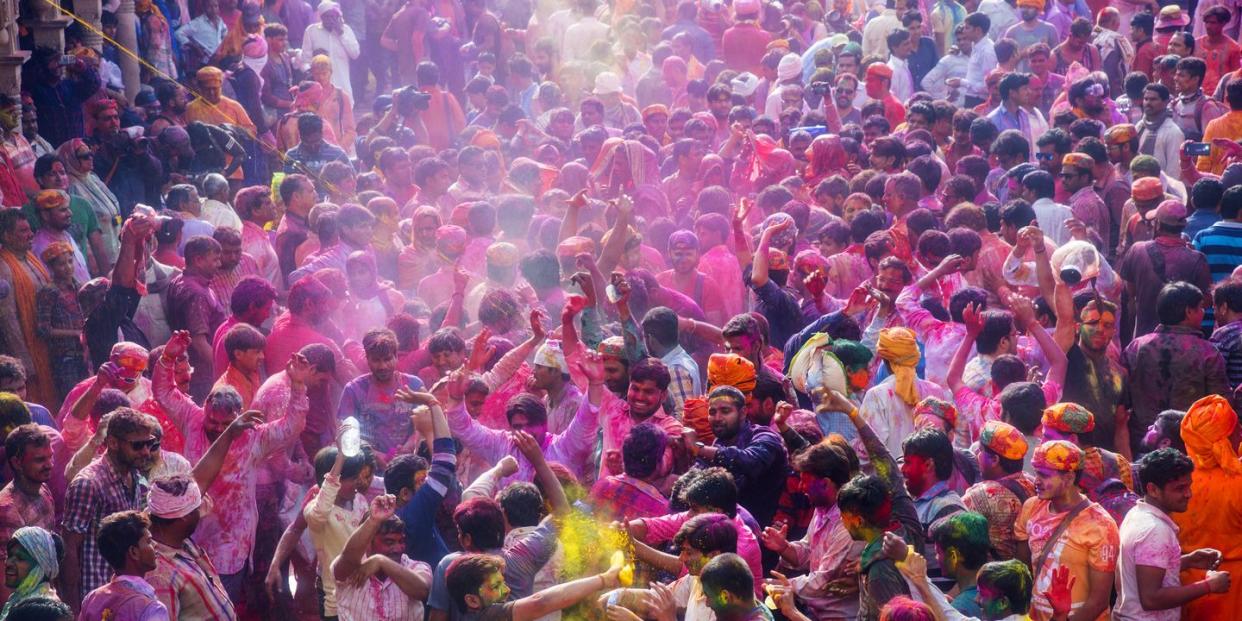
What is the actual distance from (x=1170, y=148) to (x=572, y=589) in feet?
25.9

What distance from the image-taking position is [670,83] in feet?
52.9

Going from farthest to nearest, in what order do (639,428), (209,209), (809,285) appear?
1. (209,209)
2. (809,285)
3. (639,428)

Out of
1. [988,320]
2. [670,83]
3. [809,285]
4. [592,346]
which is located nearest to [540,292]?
[592,346]

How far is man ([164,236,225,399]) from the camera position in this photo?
8828 millimetres

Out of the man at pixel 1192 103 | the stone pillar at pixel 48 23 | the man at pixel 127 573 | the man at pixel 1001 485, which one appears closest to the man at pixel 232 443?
the man at pixel 127 573

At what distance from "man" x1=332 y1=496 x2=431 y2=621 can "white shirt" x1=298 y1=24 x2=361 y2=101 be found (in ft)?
33.6

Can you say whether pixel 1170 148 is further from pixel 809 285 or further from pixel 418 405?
pixel 418 405

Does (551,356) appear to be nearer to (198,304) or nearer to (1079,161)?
(198,304)

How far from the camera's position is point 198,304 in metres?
8.84

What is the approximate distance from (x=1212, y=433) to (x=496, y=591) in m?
3.01

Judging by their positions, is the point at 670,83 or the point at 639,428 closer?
the point at 639,428

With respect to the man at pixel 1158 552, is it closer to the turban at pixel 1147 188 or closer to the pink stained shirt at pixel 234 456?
the pink stained shirt at pixel 234 456

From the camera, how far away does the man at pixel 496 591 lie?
5.71 meters

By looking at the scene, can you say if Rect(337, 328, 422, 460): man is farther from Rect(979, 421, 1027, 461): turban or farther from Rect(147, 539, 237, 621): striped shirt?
Rect(979, 421, 1027, 461): turban
